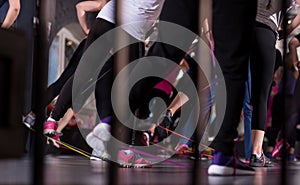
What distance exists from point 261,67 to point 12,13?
3.78ft

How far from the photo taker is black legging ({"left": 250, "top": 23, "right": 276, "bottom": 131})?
7.45 feet

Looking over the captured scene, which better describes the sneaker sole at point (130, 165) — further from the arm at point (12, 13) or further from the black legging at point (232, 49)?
the arm at point (12, 13)

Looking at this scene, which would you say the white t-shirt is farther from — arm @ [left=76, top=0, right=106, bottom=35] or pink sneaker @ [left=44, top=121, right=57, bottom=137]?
arm @ [left=76, top=0, right=106, bottom=35]

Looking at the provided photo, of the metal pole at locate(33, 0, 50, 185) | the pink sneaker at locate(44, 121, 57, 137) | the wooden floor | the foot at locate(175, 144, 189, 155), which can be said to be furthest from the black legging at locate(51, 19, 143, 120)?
the foot at locate(175, 144, 189, 155)

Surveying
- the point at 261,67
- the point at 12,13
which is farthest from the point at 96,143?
the point at 12,13

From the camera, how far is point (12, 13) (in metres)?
2.48

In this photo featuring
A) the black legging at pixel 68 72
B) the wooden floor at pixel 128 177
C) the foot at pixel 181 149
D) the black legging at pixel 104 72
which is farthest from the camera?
the foot at pixel 181 149

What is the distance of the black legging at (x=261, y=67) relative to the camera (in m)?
2.27

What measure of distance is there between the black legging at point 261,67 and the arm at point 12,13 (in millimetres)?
1090

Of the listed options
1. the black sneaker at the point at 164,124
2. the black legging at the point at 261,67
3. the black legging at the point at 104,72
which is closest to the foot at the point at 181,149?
the black sneaker at the point at 164,124

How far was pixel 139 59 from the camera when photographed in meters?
1.92

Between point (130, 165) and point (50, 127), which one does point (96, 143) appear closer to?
point (130, 165)

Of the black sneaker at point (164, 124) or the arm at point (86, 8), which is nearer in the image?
the black sneaker at point (164, 124)

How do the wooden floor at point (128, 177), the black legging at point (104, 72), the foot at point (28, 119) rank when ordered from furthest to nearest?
the foot at point (28, 119) → the black legging at point (104, 72) → the wooden floor at point (128, 177)
